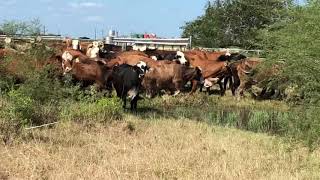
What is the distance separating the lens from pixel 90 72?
1791cm

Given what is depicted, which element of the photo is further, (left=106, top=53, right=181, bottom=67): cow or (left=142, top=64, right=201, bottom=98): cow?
(left=106, top=53, right=181, bottom=67): cow

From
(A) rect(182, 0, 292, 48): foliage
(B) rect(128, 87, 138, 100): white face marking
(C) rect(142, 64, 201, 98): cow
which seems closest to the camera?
(B) rect(128, 87, 138, 100): white face marking

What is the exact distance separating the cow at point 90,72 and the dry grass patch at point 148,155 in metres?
5.12

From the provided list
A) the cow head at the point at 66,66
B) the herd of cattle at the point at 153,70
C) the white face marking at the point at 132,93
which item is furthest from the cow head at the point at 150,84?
the white face marking at the point at 132,93

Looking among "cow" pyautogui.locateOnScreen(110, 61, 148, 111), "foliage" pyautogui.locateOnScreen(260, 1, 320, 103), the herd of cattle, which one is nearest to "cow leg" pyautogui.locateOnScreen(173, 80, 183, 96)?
the herd of cattle

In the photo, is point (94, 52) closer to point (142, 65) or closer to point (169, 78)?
point (142, 65)

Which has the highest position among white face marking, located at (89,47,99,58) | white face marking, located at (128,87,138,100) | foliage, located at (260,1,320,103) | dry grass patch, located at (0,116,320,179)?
foliage, located at (260,1,320,103)

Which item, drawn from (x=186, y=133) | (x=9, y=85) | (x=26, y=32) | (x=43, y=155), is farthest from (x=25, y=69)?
(x=43, y=155)

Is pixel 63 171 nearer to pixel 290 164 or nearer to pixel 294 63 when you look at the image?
pixel 290 164

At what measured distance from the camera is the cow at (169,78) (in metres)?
20.4

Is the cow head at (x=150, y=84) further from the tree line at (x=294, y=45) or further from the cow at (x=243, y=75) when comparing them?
the tree line at (x=294, y=45)

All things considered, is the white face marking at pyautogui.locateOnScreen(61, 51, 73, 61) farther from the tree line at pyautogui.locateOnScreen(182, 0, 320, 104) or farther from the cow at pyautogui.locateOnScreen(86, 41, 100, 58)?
the tree line at pyautogui.locateOnScreen(182, 0, 320, 104)

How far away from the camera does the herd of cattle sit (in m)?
17.1

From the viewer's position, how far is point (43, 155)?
9172mm
